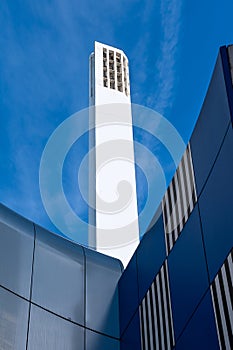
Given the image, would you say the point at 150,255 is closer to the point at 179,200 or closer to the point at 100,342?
the point at 179,200

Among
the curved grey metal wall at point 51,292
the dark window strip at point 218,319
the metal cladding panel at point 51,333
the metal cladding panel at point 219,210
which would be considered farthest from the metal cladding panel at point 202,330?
the curved grey metal wall at point 51,292

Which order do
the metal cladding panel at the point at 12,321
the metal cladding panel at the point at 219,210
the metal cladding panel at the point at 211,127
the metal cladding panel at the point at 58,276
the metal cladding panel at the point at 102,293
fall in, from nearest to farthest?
the metal cladding panel at the point at 219,210
the metal cladding panel at the point at 211,127
the metal cladding panel at the point at 12,321
the metal cladding panel at the point at 58,276
the metal cladding panel at the point at 102,293

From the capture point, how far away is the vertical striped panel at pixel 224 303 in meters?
13.5

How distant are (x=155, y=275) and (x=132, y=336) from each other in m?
Result: 2.53

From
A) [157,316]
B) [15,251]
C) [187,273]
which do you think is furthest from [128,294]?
[187,273]

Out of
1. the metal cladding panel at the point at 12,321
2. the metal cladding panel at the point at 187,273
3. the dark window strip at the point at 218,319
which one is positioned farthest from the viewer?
the metal cladding panel at the point at 12,321

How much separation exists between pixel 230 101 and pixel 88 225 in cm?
3139

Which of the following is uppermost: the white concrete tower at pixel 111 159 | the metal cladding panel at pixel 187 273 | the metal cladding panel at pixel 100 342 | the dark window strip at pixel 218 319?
the white concrete tower at pixel 111 159

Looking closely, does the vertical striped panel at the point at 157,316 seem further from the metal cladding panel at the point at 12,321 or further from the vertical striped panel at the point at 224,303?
the metal cladding panel at the point at 12,321

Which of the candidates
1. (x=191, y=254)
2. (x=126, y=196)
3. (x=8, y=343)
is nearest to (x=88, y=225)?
(x=126, y=196)

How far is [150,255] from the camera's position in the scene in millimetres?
19406

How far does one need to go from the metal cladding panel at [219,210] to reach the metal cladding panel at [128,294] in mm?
5471

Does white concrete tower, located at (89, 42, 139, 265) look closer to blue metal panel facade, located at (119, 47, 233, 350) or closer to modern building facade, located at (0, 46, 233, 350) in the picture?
modern building facade, located at (0, 46, 233, 350)

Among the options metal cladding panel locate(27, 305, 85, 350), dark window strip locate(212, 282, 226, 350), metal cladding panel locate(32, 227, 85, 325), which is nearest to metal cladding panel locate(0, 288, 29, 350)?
metal cladding panel locate(27, 305, 85, 350)
